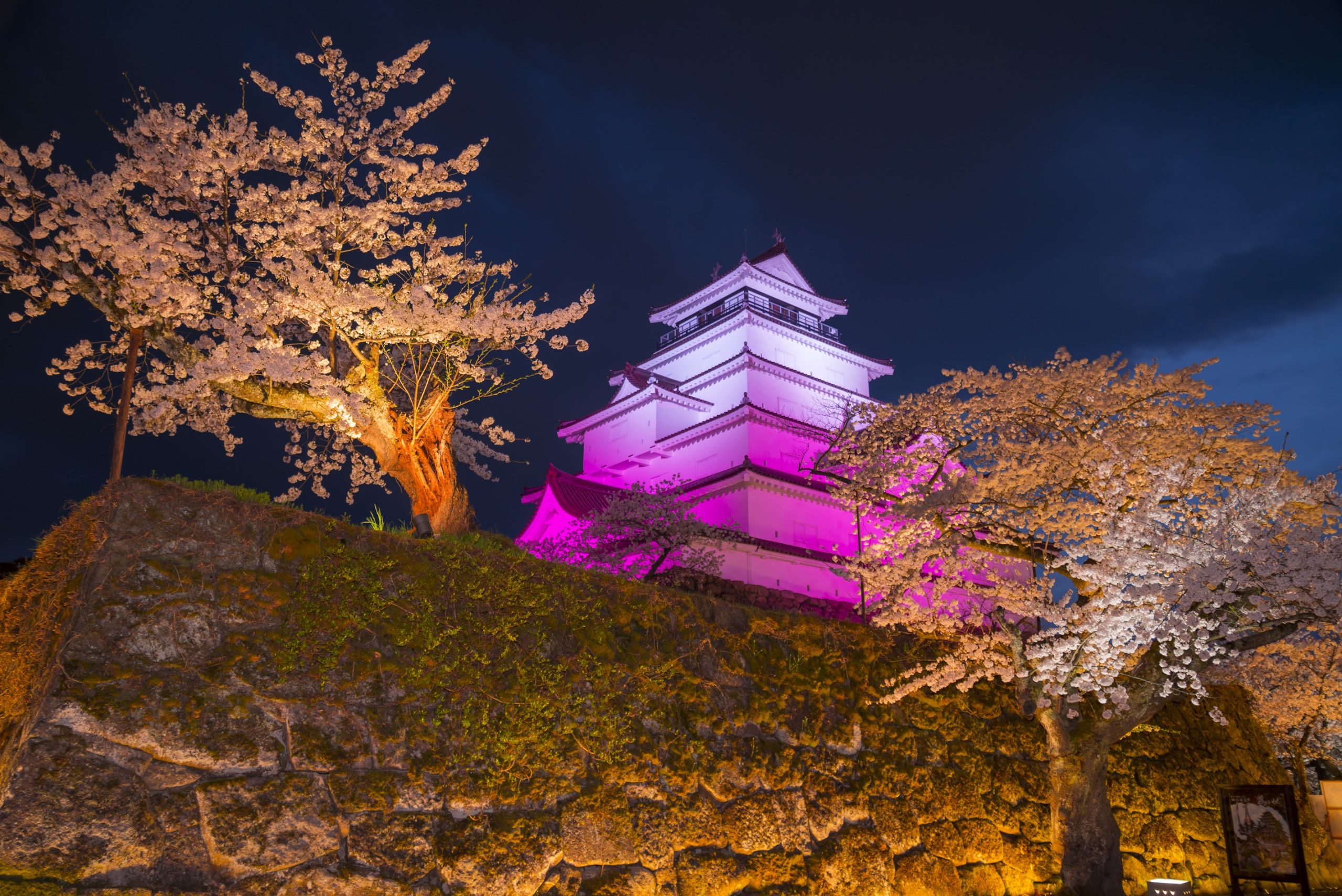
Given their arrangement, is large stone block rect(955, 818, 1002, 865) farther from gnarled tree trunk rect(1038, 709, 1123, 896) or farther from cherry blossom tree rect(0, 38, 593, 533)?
cherry blossom tree rect(0, 38, 593, 533)

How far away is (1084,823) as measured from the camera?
11289mm

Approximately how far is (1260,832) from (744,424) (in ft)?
51.9

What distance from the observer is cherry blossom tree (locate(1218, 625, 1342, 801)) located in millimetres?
17000

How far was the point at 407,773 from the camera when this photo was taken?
6.93 m

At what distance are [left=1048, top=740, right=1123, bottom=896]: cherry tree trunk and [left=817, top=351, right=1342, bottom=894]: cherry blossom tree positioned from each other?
21 millimetres

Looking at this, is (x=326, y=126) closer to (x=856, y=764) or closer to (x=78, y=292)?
(x=78, y=292)

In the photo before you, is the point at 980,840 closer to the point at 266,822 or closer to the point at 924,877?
the point at 924,877

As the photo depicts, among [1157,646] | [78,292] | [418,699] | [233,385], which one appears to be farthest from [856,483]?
[78,292]

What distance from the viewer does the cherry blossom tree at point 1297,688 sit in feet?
55.8

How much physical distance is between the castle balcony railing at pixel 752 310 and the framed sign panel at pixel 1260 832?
20040 millimetres

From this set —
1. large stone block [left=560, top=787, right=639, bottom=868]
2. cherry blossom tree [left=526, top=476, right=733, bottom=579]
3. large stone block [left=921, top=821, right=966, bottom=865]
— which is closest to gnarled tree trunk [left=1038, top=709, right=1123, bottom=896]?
large stone block [left=921, top=821, right=966, bottom=865]

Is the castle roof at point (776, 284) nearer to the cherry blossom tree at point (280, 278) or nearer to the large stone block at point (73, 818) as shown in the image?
the cherry blossom tree at point (280, 278)

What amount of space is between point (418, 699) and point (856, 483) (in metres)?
8.93

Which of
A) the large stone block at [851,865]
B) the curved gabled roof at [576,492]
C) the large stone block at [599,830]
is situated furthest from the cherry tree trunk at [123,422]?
the curved gabled roof at [576,492]
